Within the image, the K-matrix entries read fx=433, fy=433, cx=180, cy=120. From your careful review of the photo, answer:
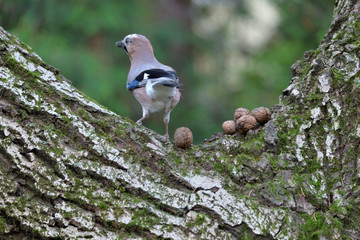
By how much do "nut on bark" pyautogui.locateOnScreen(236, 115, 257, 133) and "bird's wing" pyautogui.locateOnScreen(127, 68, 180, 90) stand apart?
830 mm

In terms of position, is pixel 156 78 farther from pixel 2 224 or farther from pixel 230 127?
pixel 2 224

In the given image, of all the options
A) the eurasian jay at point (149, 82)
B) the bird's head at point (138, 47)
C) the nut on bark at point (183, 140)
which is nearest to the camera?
the nut on bark at point (183, 140)

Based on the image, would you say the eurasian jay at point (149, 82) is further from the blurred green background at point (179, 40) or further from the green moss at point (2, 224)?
the blurred green background at point (179, 40)

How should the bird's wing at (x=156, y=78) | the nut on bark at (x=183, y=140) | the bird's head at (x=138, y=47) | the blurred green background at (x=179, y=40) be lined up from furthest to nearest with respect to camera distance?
the blurred green background at (x=179, y=40) → the bird's head at (x=138, y=47) → the bird's wing at (x=156, y=78) → the nut on bark at (x=183, y=140)

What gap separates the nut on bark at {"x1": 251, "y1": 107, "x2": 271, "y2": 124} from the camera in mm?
2410

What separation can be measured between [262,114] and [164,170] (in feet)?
2.27

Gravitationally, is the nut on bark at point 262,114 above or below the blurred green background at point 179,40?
below

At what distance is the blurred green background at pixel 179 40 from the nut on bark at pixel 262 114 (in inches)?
149

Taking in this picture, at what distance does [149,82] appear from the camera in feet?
11.3

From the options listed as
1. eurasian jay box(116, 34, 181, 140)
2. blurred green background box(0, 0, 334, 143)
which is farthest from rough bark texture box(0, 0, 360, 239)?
blurred green background box(0, 0, 334, 143)

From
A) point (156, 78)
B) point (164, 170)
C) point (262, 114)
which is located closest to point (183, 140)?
point (164, 170)

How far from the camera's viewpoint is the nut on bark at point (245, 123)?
2348 mm

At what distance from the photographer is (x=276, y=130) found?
90.6 inches

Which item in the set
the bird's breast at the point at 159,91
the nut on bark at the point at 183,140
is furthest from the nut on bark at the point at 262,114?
the bird's breast at the point at 159,91
